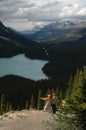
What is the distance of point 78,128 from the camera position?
2861cm

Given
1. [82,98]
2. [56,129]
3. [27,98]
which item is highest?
[27,98]

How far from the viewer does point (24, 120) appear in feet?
115

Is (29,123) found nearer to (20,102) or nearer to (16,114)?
(16,114)

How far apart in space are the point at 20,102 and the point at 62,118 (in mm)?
107651

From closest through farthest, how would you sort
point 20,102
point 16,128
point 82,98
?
point 82,98
point 16,128
point 20,102

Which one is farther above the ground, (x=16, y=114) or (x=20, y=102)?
(x=20, y=102)

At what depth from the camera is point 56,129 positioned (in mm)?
30156

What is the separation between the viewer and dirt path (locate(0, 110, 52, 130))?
32500 millimetres

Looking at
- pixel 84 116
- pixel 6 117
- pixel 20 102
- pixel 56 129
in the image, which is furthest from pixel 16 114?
pixel 20 102

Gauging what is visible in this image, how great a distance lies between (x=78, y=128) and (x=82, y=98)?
2.83 metres

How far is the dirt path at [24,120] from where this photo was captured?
3250cm

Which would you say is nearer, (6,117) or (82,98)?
(82,98)

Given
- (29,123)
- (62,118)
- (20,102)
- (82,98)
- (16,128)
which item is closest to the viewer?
(82,98)

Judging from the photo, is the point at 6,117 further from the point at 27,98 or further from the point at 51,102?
the point at 27,98
